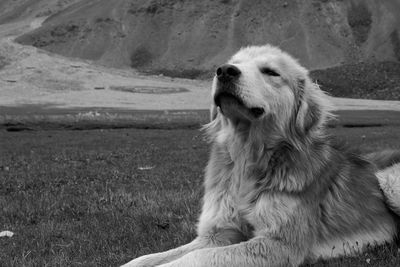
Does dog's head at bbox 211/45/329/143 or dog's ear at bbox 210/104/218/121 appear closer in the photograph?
dog's head at bbox 211/45/329/143

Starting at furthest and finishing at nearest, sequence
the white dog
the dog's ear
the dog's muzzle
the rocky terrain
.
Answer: the rocky terrain < the dog's ear < the dog's muzzle < the white dog

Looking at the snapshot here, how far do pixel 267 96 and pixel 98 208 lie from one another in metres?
4.18

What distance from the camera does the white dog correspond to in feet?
20.5

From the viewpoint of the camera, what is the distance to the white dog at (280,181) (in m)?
6.23

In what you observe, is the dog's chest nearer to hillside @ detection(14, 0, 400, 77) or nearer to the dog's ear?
the dog's ear

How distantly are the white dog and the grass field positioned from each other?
41cm

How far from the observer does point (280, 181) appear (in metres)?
6.38

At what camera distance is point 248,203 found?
6434mm

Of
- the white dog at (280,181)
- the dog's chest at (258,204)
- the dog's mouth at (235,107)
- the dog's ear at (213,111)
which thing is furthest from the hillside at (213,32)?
the dog's chest at (258,204)


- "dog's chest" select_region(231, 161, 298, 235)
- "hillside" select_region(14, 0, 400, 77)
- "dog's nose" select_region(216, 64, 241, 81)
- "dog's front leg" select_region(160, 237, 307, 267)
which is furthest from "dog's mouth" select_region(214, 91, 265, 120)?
"hillside" select_region(14, 0, 400, 77)

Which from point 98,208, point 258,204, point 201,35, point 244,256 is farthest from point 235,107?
point 201,35

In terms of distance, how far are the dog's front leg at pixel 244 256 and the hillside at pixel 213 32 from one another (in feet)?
419

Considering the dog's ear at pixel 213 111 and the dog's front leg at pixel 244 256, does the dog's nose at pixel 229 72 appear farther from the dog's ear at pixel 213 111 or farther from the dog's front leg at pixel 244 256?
the dog's front leg at pixel 244 256

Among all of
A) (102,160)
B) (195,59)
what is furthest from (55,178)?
(195,59)
